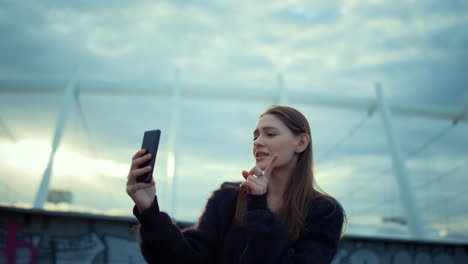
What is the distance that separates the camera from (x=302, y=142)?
2.00 metres

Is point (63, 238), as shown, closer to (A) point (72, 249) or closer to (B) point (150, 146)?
(A) point (72, 249)

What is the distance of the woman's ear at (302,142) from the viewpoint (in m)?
1.98

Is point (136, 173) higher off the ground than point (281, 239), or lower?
higher

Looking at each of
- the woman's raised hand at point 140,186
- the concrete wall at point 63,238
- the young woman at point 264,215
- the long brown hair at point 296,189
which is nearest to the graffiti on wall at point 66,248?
the concrete wall at point 63,238

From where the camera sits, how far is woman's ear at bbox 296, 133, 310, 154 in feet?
6.49

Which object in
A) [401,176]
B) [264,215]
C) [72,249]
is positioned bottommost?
[72,249]

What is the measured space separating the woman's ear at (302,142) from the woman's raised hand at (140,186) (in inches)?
33.9

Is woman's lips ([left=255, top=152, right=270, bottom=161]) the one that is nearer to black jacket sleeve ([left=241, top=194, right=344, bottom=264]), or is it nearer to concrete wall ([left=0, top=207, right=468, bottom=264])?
black jacket sleeve ([left=241, top=194, right=344, bottom=264])

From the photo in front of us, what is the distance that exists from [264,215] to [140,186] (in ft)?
1.89

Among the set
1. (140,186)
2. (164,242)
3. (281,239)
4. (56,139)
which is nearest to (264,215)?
(281,239)

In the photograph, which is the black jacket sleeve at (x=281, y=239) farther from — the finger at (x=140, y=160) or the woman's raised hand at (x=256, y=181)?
the finger at (x=140, y=160)

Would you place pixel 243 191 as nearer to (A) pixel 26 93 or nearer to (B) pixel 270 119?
(B) pixel 270 119

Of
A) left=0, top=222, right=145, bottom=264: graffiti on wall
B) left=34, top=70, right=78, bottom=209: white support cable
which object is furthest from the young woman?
left=34, top=70, right=78, bottom=209: white support cable

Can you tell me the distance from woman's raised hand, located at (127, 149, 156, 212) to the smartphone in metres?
0.02
